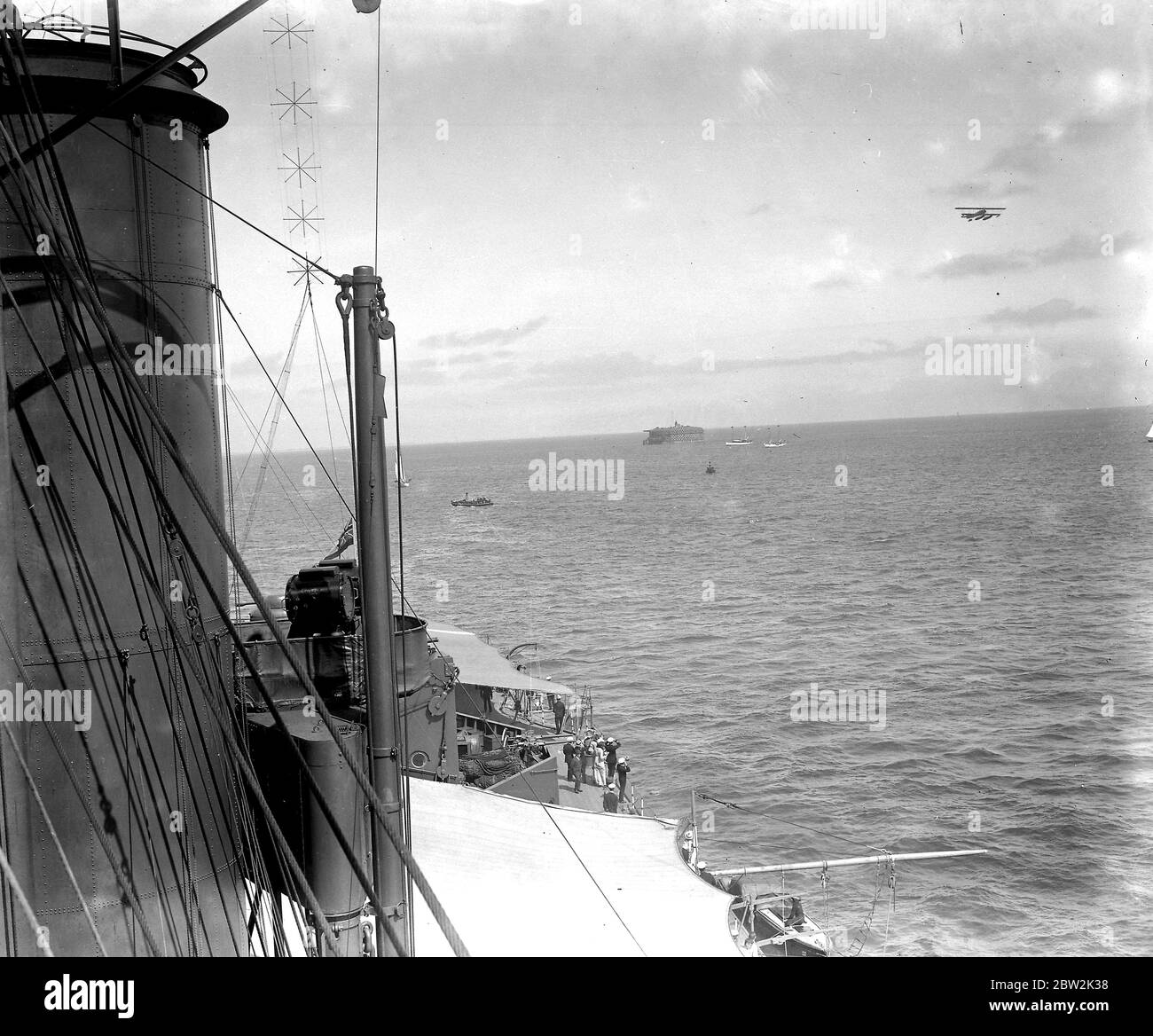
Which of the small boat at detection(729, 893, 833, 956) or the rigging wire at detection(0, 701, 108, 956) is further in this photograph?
the small boat at detection(729, 893, 833, 956)

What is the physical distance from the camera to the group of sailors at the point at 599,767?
22.6 m

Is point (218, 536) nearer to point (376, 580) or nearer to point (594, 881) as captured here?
point (376, 580)

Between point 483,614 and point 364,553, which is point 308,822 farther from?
point 483,614

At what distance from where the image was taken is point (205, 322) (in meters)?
7.01

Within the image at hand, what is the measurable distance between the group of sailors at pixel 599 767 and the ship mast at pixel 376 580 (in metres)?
16.2

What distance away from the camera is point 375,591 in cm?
623

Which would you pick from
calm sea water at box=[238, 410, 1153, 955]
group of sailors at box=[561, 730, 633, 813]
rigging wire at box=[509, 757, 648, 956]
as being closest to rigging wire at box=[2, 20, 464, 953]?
rigging wire at box=[509, 757, 648, 956]

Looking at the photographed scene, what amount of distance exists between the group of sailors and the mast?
638 inches

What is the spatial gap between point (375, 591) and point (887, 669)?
42.6 meters

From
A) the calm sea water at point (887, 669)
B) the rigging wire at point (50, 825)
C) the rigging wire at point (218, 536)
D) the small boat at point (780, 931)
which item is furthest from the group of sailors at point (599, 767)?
the rigging wire at point (218, 536)

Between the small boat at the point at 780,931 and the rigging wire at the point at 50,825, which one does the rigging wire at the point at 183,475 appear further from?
the small boat at the point at 780,931

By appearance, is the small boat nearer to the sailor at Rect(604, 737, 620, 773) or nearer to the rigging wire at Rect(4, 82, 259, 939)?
the sailor at Rect(604, 737, 620, 773)

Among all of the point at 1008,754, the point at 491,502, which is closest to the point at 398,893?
the point at 1008,754

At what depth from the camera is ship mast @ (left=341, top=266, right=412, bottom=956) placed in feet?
20.1
